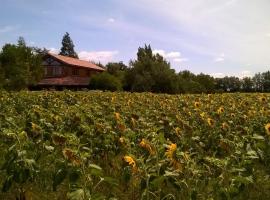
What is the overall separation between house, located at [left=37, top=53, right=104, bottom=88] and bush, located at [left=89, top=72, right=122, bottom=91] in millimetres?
7728

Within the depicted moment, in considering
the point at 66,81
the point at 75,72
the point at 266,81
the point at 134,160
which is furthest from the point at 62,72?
the point at 134,160

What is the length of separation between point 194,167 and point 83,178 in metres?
0.96

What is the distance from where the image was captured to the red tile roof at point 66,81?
200 ft

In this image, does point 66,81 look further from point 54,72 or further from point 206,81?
point 206,81

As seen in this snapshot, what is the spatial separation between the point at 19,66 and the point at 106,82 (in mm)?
9420

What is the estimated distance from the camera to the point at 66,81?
61844 mm

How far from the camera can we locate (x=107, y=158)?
286 inches

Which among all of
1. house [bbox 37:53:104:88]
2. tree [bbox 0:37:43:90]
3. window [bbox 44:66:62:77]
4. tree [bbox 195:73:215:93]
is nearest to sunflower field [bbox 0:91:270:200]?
tree [bbox 0:37:43:90]

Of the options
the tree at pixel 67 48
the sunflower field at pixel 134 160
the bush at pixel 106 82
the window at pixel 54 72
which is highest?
the tree at pixel 67 48

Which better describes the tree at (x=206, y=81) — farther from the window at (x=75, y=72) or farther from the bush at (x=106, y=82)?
the window at (x=75, y=72)

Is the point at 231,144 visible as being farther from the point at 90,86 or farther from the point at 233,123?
the point at 90,86

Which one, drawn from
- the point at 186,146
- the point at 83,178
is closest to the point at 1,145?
the point at 186,146

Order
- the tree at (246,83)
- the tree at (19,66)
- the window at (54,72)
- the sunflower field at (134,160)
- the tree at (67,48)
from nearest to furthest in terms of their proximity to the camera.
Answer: the sunflower field at (134,160) → the tree at (19,66) → the tree at (246,83) → the window at (54,72) → the tree at (67,48)

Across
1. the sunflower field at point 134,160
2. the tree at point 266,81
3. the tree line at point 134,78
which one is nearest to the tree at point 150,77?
the tree line at point 134,78
